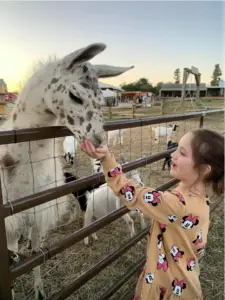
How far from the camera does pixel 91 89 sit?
148 centimetres

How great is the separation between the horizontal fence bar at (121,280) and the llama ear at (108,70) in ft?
5.43

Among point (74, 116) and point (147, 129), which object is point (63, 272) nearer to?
point (74, 116)

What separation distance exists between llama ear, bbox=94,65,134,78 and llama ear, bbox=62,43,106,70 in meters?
0.19

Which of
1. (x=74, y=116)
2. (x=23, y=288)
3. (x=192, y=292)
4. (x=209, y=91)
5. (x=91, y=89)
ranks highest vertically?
(x=209, y=91)

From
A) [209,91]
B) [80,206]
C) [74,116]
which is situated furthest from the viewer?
[209,91]

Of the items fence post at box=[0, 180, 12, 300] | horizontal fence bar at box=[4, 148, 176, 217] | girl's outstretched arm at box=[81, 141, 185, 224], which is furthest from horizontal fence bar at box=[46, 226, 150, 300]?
girl's outstretched arm at box=[81, 141, 185, 224]

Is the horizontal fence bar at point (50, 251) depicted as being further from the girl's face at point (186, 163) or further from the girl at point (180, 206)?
the girl's face at point (186, 163)

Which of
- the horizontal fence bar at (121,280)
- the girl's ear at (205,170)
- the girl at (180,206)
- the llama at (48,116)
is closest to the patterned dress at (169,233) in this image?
the girl at (180,206)

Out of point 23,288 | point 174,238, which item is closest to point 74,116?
point 174,238

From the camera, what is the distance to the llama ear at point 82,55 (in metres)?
1.37

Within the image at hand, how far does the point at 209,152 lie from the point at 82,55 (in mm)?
831

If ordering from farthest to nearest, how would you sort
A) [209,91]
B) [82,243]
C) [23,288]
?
[209,91], [82,243], [23,288]

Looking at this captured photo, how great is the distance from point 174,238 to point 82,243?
2.30m

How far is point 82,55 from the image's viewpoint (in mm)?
1423
